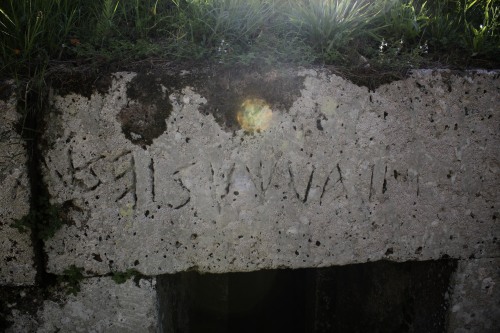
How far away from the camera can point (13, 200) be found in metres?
1.57

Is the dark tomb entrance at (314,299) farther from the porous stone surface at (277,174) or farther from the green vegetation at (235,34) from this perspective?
the green vegetation at (235,34)

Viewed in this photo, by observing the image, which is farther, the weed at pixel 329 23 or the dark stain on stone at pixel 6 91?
the weed at pixel 329 23

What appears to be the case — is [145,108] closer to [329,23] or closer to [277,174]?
[277,174]

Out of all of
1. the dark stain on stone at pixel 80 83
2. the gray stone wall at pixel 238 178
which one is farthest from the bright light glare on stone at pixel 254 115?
the dark stain on stone at pixel 80 83

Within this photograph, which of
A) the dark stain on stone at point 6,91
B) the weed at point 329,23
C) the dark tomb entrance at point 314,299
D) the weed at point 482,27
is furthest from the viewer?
the dark tomb entrance at point 314,299

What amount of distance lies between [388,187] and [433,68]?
0.56 m

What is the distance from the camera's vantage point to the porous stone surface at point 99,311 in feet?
5.64

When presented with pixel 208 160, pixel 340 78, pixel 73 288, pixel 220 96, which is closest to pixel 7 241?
pixel 73 288

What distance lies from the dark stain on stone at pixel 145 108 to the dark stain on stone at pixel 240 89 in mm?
147

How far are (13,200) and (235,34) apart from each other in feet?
3.74

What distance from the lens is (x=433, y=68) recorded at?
1.76m

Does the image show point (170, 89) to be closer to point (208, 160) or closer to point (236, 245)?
point (208, 160)

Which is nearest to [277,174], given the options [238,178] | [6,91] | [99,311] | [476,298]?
[238,178]

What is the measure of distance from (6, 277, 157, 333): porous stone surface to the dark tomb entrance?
0.39ft
